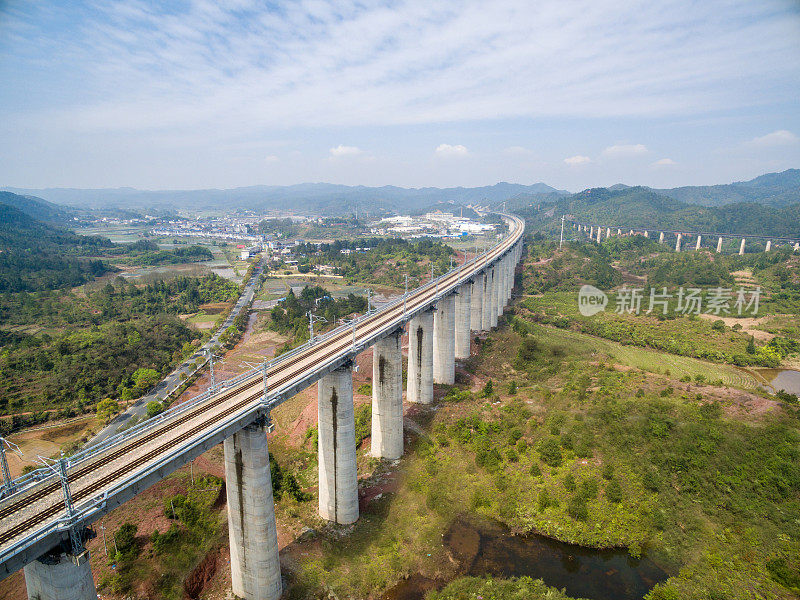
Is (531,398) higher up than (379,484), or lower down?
higher up

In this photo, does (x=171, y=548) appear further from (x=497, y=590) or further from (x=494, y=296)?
(x=494, y=296)

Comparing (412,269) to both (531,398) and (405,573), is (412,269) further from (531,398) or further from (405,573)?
(405,573)

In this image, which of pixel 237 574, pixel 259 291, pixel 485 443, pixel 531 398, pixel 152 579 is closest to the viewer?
pixel 237 574

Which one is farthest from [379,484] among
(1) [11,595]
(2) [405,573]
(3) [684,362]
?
(3) [684,362]

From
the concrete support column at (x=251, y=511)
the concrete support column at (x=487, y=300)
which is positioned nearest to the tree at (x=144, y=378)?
the concrete support column at (x=251, y=511)

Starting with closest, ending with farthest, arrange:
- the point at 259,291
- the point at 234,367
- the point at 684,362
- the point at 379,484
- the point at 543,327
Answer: the point at 379,484 → the point at 684,362 → the point at 234,367 → the point at 543,327 → the point at 259,291

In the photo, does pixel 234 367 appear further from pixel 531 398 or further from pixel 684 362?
pixel 684 362

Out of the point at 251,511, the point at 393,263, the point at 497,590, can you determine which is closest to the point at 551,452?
the point at 497,590

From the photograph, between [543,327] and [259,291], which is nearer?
[543,327]
